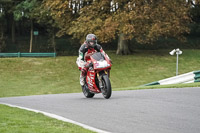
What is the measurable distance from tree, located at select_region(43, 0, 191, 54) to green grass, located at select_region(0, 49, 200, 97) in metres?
2.26

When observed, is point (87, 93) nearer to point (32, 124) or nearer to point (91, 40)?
point (91, 40)

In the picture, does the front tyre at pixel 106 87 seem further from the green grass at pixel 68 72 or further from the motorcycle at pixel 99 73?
the green grass at pixel 68 72

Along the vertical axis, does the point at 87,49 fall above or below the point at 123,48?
above

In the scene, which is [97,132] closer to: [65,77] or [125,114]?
[125,114]

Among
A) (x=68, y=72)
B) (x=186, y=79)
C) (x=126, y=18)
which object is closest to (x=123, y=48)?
(x=126, y=18)

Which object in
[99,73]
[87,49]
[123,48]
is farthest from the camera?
[123,48]

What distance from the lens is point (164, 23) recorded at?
127 ft

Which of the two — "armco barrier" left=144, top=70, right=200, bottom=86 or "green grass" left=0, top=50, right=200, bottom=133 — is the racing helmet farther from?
"armco barrier" left=144, top=70, right=200, bottom=86

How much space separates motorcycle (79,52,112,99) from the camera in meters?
12.7

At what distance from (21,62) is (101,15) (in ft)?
26.2

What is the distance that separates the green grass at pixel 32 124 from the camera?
23.2 feet

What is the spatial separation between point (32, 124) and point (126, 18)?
2989 cm

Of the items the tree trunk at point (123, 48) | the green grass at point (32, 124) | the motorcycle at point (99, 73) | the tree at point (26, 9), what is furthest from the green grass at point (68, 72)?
the green grass at point (32, 124)

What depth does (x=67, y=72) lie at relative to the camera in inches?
1362
